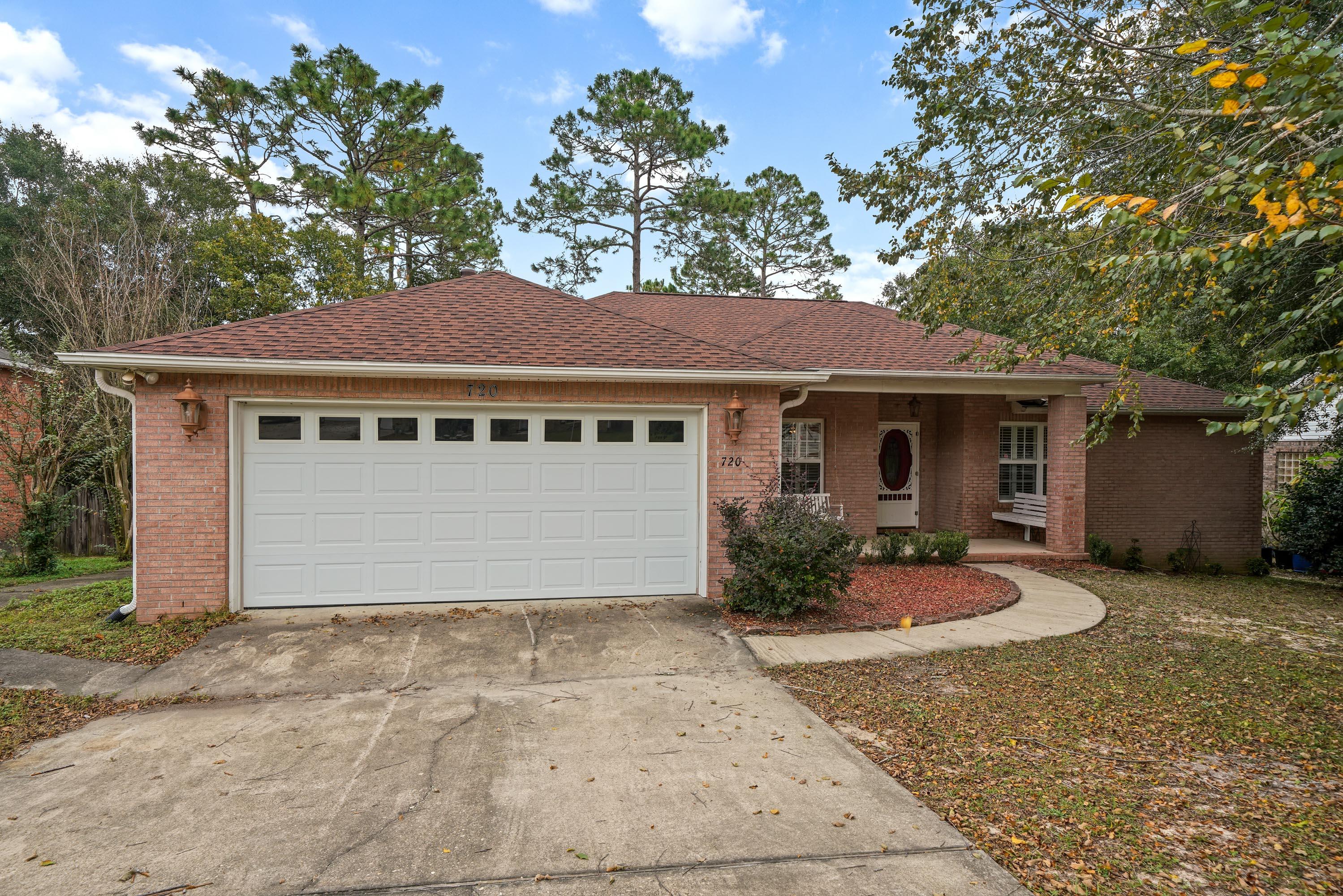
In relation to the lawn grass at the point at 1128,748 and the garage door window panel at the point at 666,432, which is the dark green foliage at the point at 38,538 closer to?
the garage door window panel at the point at 666,432

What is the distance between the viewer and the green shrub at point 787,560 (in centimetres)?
695

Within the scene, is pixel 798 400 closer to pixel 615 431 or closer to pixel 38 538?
pixel 615 431

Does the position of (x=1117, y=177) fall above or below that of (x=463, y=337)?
above

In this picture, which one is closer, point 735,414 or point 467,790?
point 467,790

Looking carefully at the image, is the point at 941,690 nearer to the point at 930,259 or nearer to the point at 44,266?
the point at 930,259

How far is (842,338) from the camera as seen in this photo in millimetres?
11680

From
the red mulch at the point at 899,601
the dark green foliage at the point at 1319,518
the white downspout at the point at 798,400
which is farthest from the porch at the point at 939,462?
the dark green foliage at the point at 1319,518

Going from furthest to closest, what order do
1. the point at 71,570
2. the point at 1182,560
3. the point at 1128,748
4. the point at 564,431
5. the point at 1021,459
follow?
1. the point at 1021,459
2. the point at 1182,560
3. the point at 71,570
4. the point at 564,431
5. the point at 1128,748

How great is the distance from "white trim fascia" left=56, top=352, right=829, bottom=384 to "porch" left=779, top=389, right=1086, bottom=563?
367cm

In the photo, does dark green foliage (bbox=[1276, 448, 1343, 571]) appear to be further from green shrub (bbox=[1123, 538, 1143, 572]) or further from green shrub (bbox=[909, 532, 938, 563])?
green shrub (bbox=[909, 532, 938, 563])

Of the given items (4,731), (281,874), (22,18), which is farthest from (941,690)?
(22,18)

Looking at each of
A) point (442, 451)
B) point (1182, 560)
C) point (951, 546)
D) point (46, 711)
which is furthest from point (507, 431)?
point (1182, 560)

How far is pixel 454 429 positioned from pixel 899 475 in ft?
29.7

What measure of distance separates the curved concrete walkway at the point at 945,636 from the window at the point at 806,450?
13.9 feet
